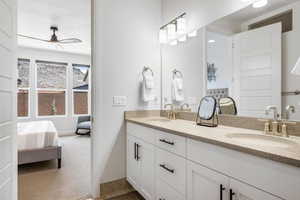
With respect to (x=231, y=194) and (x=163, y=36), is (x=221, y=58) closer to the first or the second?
(x=163, y=36)

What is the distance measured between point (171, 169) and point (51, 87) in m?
5.28

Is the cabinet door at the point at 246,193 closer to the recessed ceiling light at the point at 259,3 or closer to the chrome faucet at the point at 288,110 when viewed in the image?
the chrome faucet at the point at 288,110

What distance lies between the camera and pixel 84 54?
582 cm

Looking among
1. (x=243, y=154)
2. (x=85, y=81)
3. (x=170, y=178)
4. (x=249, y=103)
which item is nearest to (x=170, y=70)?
(x=249, y=103)

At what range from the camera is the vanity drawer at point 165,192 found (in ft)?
4.32

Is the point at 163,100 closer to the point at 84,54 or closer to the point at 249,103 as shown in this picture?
the point at 249,103

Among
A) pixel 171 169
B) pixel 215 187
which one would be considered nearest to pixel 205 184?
pixel 215 187

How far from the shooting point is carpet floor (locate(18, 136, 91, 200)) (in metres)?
2.04

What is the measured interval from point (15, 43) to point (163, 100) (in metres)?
1.74

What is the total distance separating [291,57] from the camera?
1.25m

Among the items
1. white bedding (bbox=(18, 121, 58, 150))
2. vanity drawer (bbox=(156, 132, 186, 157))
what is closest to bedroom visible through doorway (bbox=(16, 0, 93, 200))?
white bedding (bbox=(18, 121, 58, 150))

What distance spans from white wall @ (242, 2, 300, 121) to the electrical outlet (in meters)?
1.59

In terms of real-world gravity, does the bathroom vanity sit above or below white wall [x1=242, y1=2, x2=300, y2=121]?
below

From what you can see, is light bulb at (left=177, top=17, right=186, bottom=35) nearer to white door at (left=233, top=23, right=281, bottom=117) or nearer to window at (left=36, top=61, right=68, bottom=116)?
white door at (left=233, top=23, right=281, bottom=117)
